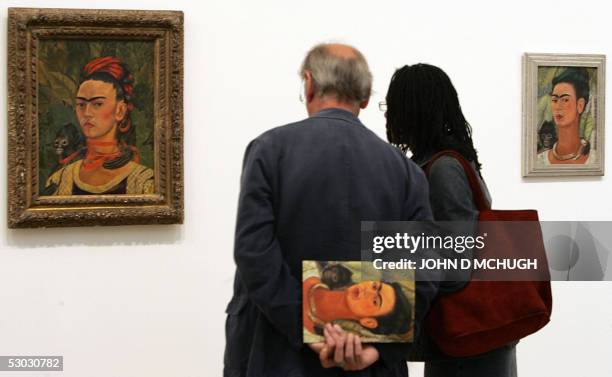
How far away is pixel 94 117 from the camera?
386 centimetres

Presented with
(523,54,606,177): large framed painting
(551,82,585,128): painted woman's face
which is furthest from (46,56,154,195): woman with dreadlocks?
(551,82,585,128): painted woman's face

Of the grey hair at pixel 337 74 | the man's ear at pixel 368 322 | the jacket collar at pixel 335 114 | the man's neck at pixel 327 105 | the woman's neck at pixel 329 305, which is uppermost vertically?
the grey hair at pixel 337 74

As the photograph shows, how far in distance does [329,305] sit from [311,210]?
0.91 ft

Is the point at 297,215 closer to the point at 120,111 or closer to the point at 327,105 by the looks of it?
the point at 327,105

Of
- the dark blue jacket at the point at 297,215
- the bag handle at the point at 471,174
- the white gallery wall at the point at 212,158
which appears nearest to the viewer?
the dark blue jacket at the point at 297,215

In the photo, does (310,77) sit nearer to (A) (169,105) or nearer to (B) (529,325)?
(B) (529,325)

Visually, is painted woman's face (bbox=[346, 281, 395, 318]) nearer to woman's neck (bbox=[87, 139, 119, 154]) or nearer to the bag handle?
the bag handle

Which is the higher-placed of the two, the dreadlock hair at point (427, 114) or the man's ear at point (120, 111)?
the man's ear at point (120, 111)

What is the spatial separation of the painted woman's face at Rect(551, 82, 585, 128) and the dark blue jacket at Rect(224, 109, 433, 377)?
2211 mm

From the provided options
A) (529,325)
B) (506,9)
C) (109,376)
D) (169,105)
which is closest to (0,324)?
(109,376)

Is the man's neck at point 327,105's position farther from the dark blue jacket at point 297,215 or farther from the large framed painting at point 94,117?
the large framed painting at point 94,117

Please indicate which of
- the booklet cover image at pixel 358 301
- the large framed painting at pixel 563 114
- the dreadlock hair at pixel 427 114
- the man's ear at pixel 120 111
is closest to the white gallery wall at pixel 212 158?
the large framed painting at pixel 563 114

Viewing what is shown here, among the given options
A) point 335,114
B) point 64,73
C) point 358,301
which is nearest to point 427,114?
point 335,114

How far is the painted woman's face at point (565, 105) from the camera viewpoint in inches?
174
